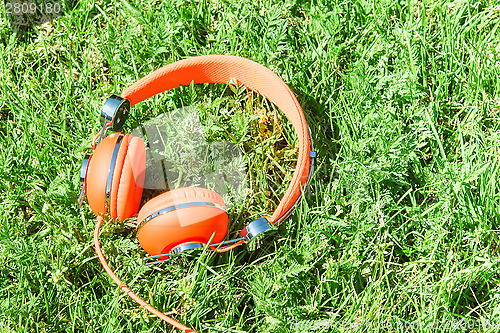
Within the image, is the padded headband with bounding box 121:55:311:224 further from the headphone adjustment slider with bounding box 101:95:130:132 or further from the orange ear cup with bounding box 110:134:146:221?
the orange ear cup with bounding box 110:134:146:221

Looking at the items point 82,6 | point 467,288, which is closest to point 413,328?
point 467,288

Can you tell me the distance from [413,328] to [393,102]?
1.46 meters

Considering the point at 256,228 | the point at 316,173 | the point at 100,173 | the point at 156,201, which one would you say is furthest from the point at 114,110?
the point at 316,173

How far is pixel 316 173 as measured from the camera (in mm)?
3059

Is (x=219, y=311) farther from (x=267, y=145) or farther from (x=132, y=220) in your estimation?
(x=267, y=145)

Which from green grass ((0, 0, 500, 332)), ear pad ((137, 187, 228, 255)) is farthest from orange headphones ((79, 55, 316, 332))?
green grass ((0, 0, 500, 332))

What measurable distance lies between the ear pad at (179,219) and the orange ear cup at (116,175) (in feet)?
0.47

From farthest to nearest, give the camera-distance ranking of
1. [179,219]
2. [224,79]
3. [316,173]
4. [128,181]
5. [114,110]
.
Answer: [224,79] → [316,173] → [114,110] → [128,181] → [179,219]

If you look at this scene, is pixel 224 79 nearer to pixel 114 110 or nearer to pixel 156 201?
pixel 114 110

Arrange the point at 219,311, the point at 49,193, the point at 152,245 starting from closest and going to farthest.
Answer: the point at 152,245, the point at 219,311, the point at 49,193

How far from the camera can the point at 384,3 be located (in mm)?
3492

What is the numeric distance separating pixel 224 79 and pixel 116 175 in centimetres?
112

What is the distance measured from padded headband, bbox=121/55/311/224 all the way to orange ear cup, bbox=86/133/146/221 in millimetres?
495

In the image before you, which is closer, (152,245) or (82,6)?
(152,245)
